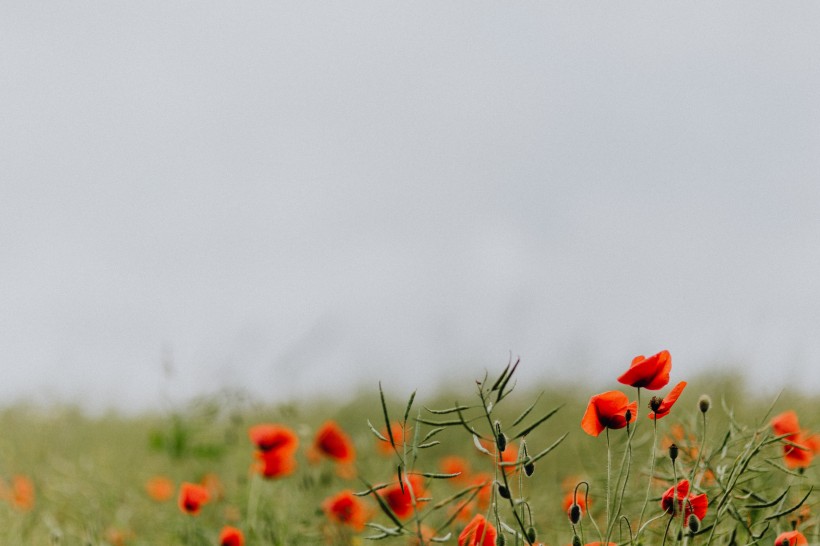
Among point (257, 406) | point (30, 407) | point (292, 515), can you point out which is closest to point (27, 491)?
point (257, 406)

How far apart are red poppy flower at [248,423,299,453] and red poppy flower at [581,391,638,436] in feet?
3.22

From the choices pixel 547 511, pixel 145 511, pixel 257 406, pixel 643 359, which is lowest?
pixel 145 511

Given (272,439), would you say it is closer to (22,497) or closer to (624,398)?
(624,398)

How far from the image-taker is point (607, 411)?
3.67 ft

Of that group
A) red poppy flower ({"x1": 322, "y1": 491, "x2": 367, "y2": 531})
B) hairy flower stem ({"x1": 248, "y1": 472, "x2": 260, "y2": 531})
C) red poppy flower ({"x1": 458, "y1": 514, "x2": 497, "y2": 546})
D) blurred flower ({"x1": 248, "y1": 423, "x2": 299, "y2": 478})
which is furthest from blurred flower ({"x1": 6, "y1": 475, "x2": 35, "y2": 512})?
red poppy flower ({"x1": 458, "y1": 514, "x2": 497, "y2": 546})

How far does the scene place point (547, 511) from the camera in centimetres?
221

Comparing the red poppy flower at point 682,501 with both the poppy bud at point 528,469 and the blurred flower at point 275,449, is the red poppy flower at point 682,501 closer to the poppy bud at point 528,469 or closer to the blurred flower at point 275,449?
the poppy bud at point 528,469

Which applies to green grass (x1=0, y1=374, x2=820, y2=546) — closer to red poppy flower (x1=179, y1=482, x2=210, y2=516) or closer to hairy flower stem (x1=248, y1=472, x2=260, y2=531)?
hairy flower stem (x1=248, y1=472, x2=260, y2=531)

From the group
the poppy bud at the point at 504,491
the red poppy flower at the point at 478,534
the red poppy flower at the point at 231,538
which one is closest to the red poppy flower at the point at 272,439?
the red poppy flower at the point at 231,538

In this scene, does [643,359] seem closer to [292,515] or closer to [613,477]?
[613,477]

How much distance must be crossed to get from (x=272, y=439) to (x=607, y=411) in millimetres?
1012

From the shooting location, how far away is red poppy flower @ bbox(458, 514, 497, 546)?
41.8 inches

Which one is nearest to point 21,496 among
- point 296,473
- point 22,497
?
point 22,497

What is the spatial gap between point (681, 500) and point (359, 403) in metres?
3.56
